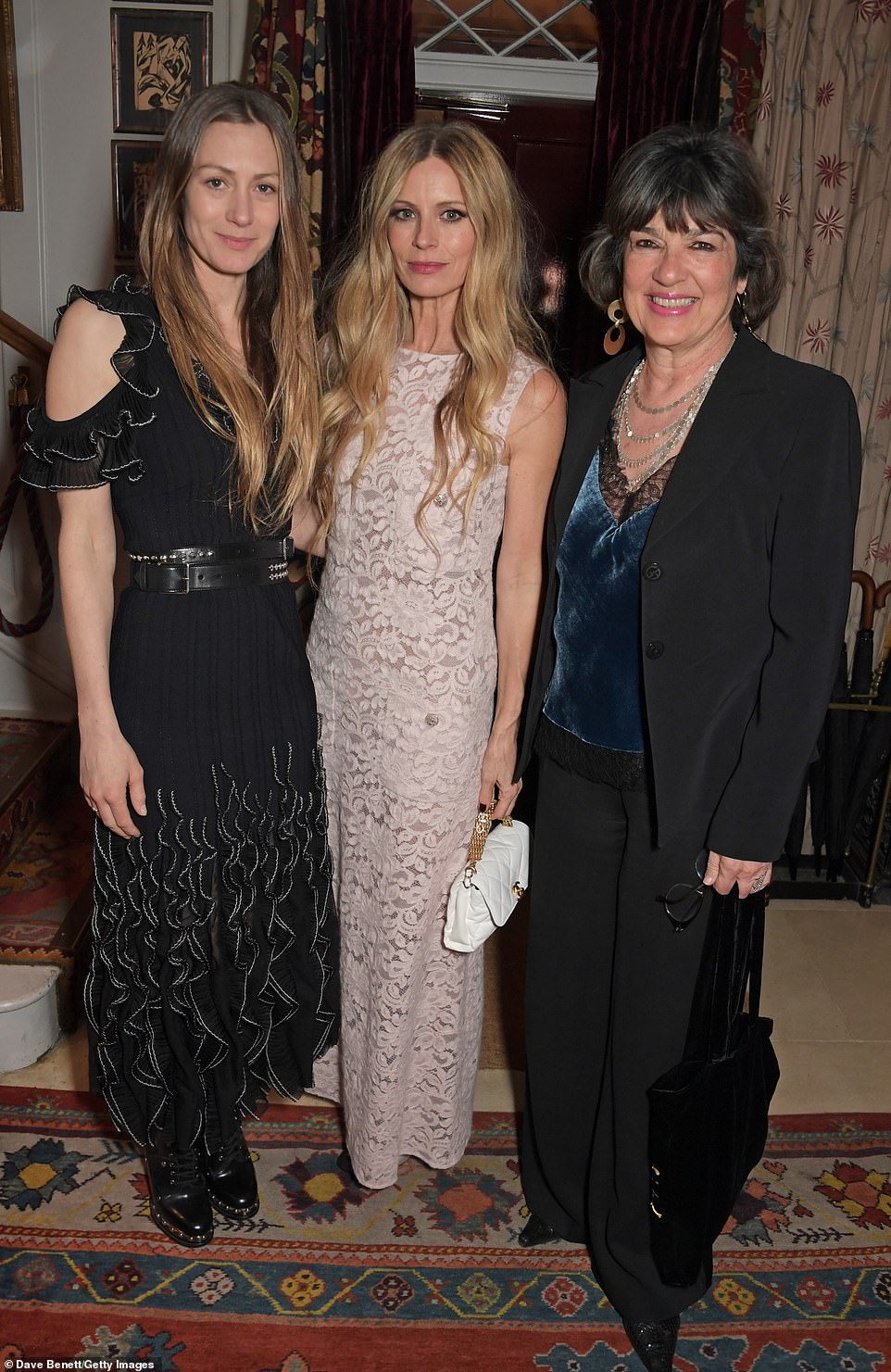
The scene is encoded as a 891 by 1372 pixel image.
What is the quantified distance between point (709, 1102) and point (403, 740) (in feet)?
2.72

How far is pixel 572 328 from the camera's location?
3.73 m

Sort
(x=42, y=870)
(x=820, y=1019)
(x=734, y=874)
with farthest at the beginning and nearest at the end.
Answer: (x=42, y=870)
(x=820, y=1019)
(x=734, y=874)

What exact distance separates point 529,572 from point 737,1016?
88 centimetres

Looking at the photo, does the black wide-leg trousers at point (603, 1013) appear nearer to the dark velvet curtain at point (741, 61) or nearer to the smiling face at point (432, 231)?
the smiling face at point (432, 231)

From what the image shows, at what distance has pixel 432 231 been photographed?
77.4 inches

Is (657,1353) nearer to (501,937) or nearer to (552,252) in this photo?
(501,937)

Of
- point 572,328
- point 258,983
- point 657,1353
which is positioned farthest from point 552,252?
point 657,1353

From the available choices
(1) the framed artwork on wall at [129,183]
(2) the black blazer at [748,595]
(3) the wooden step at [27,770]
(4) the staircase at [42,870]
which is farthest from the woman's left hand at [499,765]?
(1) the framed artwork on wall at [129,183]

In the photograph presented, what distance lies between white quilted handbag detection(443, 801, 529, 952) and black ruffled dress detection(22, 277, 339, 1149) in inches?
11.0

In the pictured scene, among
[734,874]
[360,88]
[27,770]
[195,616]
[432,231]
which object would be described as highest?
[360,88]

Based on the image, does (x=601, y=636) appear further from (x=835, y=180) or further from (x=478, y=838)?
(x=835, y=180)

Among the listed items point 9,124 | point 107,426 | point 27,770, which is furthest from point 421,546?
point 9,124

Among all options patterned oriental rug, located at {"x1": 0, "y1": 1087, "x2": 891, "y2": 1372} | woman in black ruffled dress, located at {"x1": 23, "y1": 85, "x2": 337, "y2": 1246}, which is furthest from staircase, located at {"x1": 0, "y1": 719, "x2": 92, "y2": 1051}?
woman in black ruffled dress, located at {"x1": 23, "y1": 85, "x2": 337, "y2": 1246}

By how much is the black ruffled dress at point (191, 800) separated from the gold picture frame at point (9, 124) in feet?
7.44
